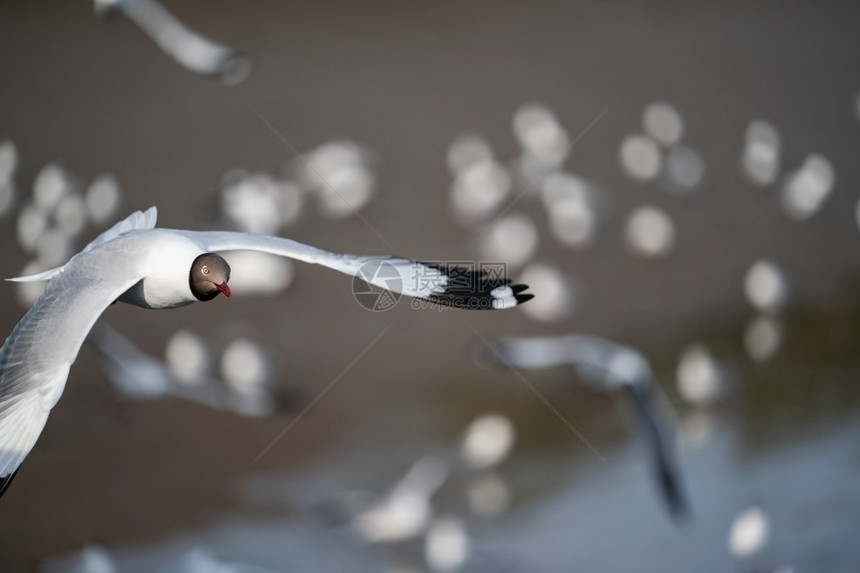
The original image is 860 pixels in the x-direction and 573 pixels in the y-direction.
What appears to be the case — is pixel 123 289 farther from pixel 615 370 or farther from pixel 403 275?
pixel 615 370

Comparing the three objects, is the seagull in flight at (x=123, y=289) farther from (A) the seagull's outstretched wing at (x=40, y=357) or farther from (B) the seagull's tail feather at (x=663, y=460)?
(B) the seagull's tail feather at (x=663, y=460)

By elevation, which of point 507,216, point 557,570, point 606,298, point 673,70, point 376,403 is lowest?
point 557,570

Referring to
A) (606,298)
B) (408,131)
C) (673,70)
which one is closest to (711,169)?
(673,70)

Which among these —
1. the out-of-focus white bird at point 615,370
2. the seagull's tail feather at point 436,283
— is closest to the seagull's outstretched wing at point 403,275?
the seagull's tail feather at point 436,283

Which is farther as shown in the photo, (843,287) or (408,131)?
(843,287)

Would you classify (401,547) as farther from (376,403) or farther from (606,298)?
(606,298)
